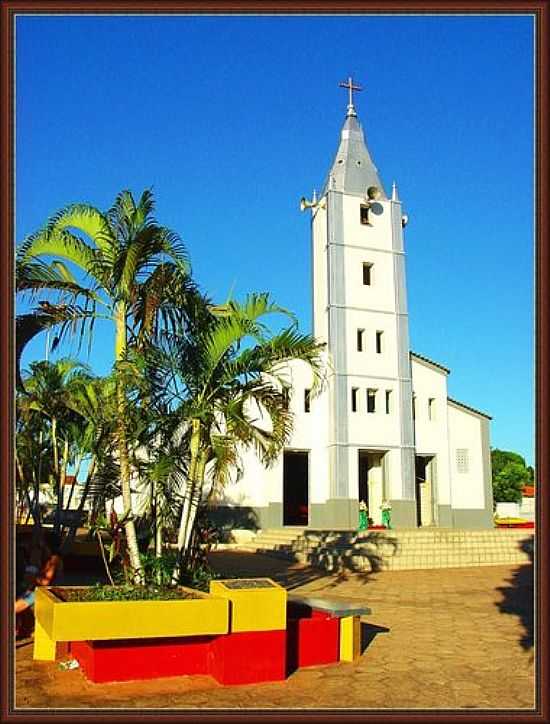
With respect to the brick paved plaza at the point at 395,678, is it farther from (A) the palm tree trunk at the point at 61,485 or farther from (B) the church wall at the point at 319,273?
(B) the church wall at the point at 319,273

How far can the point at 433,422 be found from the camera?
31.3m

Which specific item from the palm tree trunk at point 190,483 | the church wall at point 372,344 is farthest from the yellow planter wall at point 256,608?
the church wall at point 372,344

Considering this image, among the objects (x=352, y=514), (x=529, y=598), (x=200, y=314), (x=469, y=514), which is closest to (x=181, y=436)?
(x=200, y=314)

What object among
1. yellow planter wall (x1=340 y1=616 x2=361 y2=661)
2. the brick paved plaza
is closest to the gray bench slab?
yellow planter wall (x1=340 y1=616 x2=361 y2=661)

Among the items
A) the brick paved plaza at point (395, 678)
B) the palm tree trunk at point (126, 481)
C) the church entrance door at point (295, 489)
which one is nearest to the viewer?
the brick paved plaza at point (395, 678)

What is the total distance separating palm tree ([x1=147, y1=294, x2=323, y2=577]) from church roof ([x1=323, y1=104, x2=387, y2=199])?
21929 millimetres

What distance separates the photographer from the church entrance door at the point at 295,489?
32156mm

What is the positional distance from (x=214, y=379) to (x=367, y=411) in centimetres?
2025

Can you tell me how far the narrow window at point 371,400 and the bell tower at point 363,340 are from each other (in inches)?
1.5

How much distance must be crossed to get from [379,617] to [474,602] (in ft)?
9.71

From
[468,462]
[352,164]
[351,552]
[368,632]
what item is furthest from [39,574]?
[352,164]

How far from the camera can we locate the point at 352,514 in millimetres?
28062

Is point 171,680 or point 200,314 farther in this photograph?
point 200,314

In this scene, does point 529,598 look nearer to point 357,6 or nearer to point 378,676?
point 378,676
